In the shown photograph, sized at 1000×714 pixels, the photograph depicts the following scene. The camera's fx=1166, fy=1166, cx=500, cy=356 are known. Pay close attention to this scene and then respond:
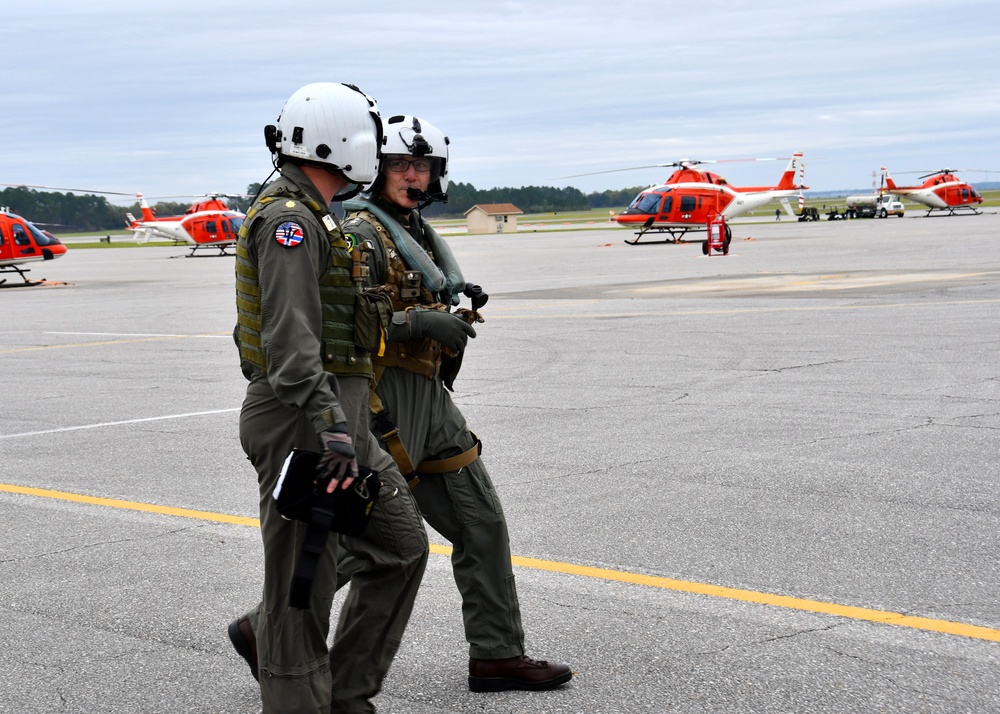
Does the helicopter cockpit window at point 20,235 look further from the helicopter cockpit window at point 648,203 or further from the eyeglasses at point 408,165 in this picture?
the eyeglasses at point 408,165

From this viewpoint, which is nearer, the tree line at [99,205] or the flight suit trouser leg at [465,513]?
the flight suit trouser leg at [465,513]

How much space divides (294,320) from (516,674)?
1643mm

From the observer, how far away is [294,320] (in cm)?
329

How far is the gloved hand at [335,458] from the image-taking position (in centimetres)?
325

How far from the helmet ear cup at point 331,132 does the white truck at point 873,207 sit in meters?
92.4

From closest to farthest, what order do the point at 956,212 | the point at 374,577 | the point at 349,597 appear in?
1. the point at 374,577
2. the point at 349,597
3. the point at 956,212

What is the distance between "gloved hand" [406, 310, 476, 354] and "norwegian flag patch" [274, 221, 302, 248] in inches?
35.0

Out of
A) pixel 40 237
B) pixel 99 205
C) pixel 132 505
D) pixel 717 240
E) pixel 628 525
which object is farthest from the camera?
pixel 99 205

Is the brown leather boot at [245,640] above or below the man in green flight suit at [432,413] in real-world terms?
below

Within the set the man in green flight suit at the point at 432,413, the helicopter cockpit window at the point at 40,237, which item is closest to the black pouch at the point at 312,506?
the man in green flight suit at the point at 432,413

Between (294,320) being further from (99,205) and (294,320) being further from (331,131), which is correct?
(99,205)

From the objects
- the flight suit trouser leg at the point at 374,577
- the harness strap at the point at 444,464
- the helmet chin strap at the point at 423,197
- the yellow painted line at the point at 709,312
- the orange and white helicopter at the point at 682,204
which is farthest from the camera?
the orange and white helicopter at the point at 682,204

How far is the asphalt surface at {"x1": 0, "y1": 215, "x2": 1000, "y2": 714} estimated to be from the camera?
422 centimetres

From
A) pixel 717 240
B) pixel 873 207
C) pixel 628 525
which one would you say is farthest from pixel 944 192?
pixel 628 525
